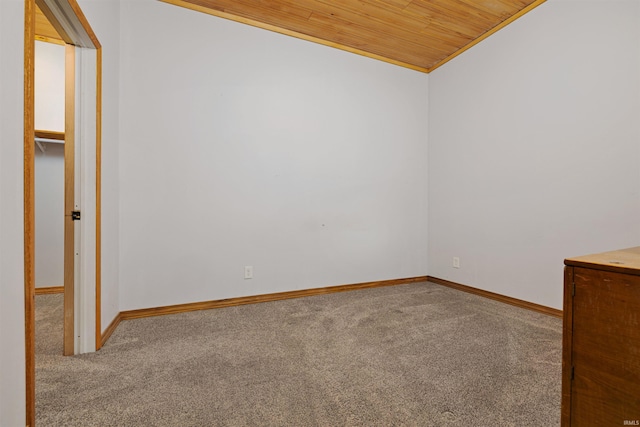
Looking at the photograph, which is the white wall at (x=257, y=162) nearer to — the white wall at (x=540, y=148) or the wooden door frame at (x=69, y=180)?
the white wall at (x=540, y=148)

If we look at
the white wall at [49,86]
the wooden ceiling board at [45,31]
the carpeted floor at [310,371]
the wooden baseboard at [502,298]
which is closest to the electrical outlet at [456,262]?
the wooden baseboard at [502,298]

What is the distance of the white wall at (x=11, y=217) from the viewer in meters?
0.83

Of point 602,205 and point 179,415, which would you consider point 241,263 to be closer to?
point 179,415

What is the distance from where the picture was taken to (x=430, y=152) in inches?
135

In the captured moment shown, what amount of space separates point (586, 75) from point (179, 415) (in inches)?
129

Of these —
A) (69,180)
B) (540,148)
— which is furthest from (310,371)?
(540,148)

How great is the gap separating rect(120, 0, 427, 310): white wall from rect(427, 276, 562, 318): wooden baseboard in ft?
0.98

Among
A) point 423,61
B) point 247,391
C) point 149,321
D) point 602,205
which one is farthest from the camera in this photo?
point 423,61

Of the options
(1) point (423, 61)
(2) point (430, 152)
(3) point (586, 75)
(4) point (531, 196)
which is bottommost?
(4) point (531, 196)

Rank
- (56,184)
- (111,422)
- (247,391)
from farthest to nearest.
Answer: (56,184), (247,391), (111,422)

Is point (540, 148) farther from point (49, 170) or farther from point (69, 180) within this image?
point (49, 170)

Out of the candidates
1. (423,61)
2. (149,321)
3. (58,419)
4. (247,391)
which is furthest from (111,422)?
(423,61)

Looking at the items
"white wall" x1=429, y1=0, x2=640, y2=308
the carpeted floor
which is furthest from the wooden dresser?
"white wall" x1=429, y1=0, x2=640, y2=308

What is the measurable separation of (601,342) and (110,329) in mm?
2519
